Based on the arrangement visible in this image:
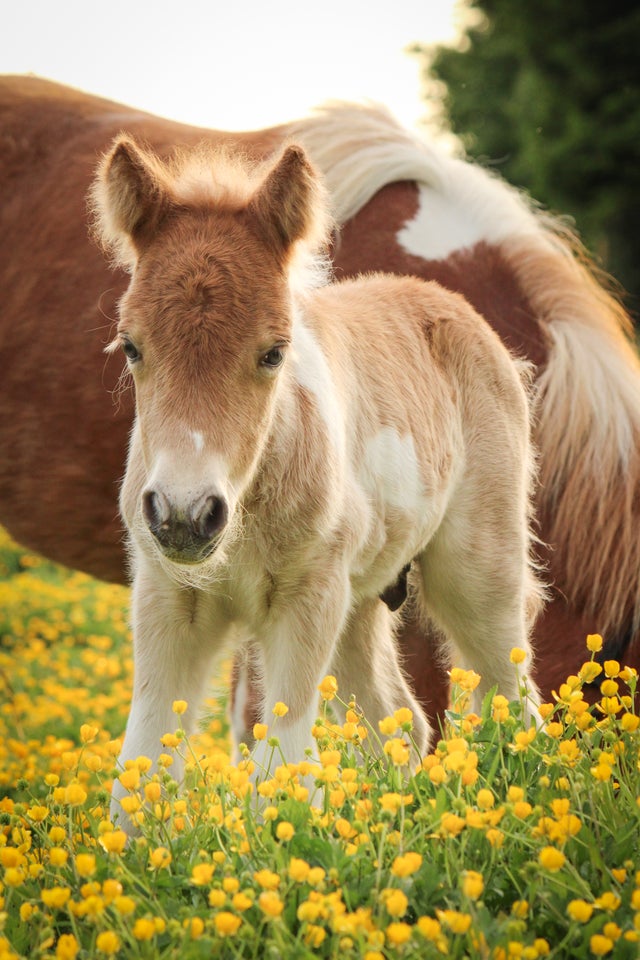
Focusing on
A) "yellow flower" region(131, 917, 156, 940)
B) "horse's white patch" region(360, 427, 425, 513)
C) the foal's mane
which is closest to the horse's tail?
the foal's mane

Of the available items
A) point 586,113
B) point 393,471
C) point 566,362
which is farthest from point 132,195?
point 586,113

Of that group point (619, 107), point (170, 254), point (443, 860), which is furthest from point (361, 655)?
point (619, 107)

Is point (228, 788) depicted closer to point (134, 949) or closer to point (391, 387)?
point (134, 949)

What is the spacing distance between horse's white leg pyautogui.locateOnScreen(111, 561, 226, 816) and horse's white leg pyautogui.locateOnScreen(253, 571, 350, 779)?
0.21 meters

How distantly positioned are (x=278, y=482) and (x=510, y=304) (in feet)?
6.50

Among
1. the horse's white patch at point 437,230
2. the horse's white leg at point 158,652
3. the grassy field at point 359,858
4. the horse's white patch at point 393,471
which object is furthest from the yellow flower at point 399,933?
the horse's white patch at point 437,230

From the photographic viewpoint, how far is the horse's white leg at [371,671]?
3445mm

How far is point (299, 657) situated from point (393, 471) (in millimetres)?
711

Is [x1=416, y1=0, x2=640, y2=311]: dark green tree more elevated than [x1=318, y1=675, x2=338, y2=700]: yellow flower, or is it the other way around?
[x1=416, y1=0, x2=640, y2=311]: dark green tree

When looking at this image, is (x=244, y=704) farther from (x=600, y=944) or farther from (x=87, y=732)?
(x=600, y=944)

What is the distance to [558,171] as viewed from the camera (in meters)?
17.0

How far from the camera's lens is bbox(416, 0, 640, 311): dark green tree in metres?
15.9

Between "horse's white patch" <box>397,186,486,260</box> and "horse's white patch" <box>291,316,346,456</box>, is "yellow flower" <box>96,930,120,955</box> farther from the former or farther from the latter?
"horse's white patch" <box>397,186,486,260</box>

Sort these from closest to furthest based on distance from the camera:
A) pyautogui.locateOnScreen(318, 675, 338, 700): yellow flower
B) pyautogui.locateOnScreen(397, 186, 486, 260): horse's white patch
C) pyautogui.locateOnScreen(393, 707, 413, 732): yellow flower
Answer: pyautogui.locateOnScreen(393, 707, 413, 732): yellow flower, pyautogui.locateOnScreen(318, 675, 338, 700): yellow flower, pyautogui.locateOnScreen(397, 186, 486, 260): horse's white patch
